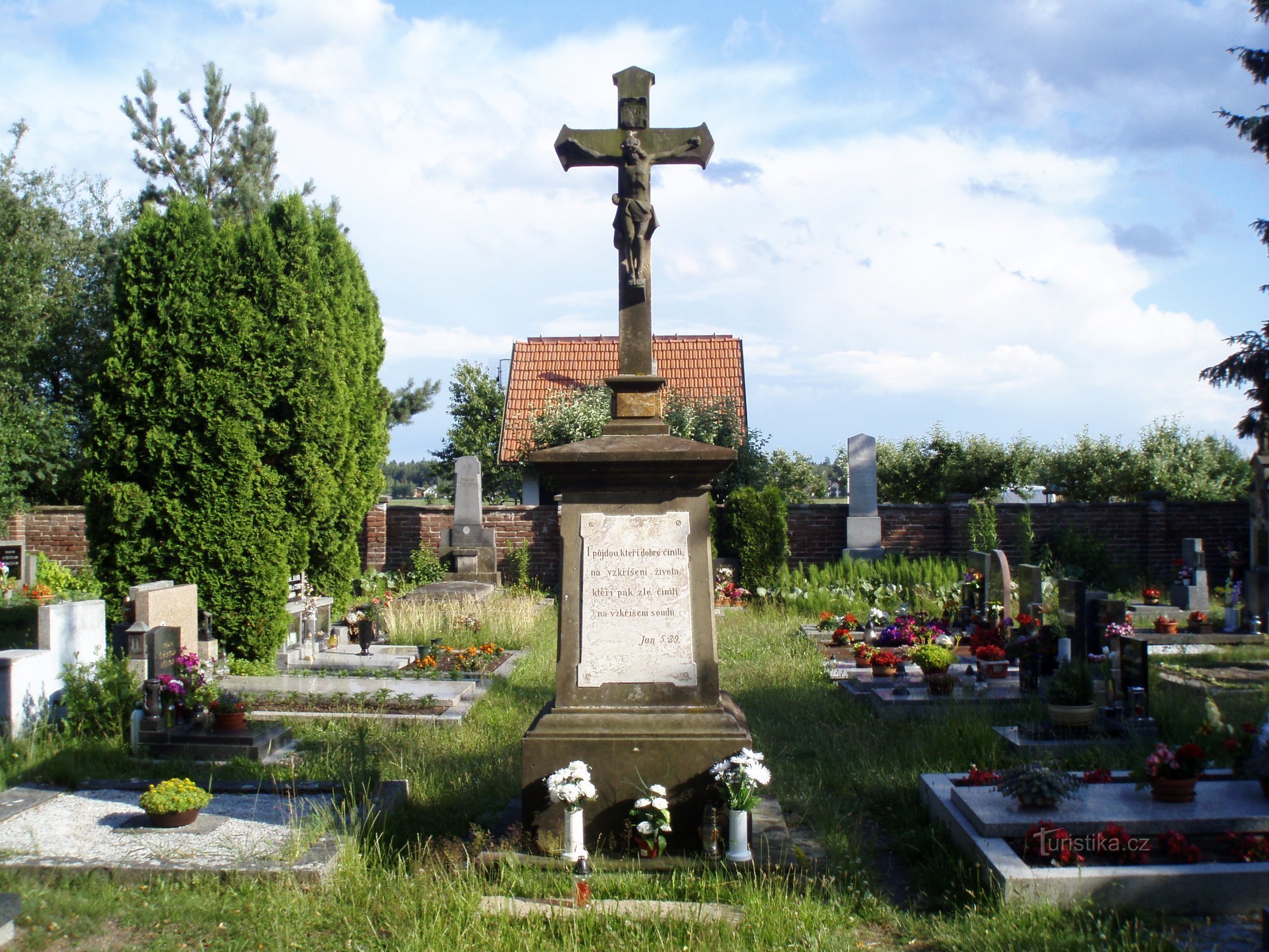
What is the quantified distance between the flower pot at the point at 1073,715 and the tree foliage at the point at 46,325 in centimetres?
1730

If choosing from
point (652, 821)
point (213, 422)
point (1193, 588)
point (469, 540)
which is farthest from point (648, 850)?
point (469, 540)

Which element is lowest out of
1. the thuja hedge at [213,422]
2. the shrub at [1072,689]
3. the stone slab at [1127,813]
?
the stone slab at [1127,813]

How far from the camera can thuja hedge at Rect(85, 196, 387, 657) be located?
31.3 feet

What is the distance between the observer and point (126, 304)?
9.81m

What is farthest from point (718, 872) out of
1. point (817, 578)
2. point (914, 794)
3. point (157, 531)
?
point (817, 578)

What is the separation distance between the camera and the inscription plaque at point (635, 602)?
4816 millimetres

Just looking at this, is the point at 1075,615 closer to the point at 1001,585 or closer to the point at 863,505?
the point at 1001,585

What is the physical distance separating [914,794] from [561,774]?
7.64 ft

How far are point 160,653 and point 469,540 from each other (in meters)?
9.12

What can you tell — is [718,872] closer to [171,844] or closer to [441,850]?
[441,850]

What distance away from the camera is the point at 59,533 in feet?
58.6

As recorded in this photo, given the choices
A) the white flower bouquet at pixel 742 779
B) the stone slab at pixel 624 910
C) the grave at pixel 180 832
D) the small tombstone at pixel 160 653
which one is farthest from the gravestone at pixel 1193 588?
the small tombstone at pixel 160 653

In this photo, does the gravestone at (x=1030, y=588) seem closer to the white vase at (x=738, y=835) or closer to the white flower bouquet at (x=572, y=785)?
the white vase at (x=738, y=835)

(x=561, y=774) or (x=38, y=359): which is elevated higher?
(x=38, y=359)
